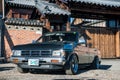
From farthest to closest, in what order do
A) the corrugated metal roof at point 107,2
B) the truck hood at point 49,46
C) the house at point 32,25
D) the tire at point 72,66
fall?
the corrugated metal roof at point 107,2 < the house at point 32,25 < the tire at point 72,66 < the truck hood at point 49,46

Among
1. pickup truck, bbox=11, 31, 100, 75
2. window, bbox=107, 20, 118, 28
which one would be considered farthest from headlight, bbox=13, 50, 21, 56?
window, bbox=107, 20, 118, 28

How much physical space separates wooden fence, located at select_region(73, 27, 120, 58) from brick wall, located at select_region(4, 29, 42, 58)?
4.08 meters

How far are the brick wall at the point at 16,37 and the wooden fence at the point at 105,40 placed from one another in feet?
13.4

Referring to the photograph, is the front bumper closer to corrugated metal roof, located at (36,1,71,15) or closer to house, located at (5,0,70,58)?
house, located at (5,0,70,58)

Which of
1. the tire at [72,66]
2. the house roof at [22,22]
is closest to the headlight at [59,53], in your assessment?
the tire at [72,66]

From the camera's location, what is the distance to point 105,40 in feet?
80.2

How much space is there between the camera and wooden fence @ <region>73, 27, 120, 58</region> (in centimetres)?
2373

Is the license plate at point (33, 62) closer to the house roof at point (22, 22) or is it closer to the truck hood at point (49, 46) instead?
the truck hood at point (49, 46)

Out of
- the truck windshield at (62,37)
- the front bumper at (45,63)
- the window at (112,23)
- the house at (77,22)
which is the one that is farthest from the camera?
the window at (112,23)

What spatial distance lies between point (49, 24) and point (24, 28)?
5.62 ft

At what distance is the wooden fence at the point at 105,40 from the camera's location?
23.7m

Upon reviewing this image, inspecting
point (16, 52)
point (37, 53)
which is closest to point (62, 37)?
point (37, 53)

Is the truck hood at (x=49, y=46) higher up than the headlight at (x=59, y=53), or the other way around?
the truck hood at (x=49, y=46)

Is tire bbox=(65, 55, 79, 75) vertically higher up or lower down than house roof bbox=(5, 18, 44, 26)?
lower down
